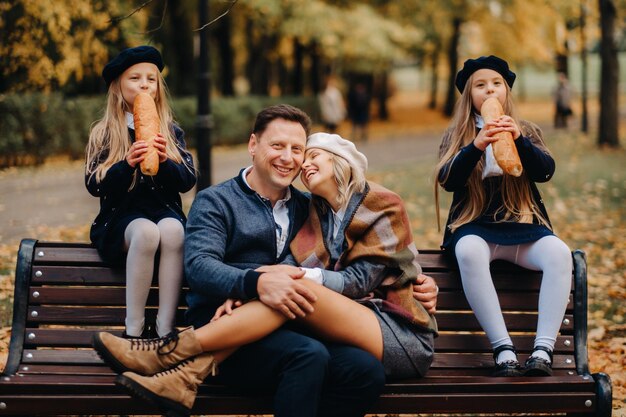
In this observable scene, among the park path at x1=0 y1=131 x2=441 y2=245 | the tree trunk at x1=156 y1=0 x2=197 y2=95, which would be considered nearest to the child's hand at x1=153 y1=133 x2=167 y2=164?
the park path at x1=0 y1=131 x2=441 y2=245

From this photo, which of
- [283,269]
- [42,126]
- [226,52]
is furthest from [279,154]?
[226,52]

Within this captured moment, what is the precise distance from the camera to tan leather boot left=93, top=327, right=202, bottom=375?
3.38 meters

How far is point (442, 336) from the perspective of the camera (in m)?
4.02

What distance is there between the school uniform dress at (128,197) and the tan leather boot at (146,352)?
0.64m

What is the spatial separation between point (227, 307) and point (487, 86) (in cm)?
172

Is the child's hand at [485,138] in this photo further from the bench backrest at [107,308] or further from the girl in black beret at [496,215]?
the bench backrest at [107,308]

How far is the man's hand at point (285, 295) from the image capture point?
338cm

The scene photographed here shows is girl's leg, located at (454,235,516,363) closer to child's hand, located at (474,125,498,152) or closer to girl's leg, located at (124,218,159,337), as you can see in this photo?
child's hand, located at (474,125,498,152)

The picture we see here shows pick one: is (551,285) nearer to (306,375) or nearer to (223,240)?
(306,375)

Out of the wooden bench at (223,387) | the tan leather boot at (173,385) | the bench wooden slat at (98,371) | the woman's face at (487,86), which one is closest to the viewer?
the tan leather boot at (173,385)

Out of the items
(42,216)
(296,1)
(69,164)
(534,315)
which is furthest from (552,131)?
(534,315)

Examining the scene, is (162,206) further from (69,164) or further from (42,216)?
(69,164)

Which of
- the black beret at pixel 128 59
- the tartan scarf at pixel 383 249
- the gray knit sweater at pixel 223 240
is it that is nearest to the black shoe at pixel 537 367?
the tartan scarf at pixel 383 249

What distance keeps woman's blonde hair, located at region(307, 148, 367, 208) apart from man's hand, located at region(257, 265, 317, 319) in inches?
20.4
